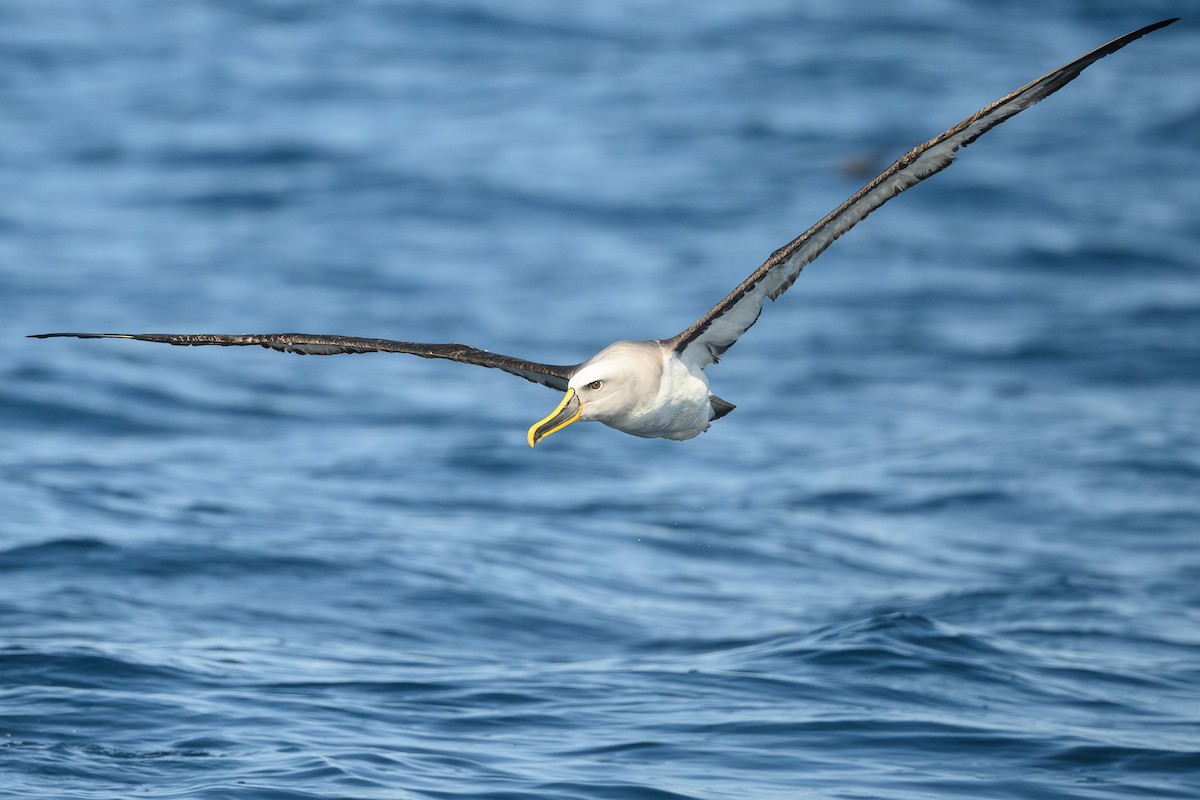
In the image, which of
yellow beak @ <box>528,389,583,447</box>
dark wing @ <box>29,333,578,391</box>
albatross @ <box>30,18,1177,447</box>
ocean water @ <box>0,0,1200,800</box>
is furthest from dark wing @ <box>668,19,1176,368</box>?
ocean water @ <box>0,0,1200,800</box>

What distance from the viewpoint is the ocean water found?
10578mm

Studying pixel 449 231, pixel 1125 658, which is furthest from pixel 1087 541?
pixel 449 231

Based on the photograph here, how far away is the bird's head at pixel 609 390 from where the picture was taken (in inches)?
356

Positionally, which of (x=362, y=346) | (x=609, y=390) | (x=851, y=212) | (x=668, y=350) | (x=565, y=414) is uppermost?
(x=851, y=212)

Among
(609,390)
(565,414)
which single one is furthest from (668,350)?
(565,414)

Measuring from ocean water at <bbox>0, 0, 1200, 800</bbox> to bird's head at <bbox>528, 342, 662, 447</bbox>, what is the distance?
214 cm

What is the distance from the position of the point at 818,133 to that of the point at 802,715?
2022cm

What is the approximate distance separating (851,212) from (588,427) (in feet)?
34.7

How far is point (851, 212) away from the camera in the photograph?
28.7ft

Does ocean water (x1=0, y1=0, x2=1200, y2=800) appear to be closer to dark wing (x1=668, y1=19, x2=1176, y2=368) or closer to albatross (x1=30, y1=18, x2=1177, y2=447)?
albatross (x1=30, y1=18, x2=1177, y2=447)

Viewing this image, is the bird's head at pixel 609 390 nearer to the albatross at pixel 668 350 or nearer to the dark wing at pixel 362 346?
the albatross at pixel 668 350

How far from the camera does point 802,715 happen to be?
35.5ft

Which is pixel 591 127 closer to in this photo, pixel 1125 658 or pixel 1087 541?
pixel 1087 541

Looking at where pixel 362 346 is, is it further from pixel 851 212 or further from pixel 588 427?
pixel 588 427
